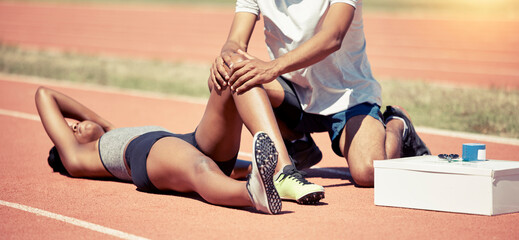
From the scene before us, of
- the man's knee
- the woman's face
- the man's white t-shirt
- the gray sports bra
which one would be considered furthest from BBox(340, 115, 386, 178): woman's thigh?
the woman's face

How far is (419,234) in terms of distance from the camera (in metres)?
3.88

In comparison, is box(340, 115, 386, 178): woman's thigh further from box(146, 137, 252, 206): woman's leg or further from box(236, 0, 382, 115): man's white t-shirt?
box(146, 137, 252, 206): woman's leg

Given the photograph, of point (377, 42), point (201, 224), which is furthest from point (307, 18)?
point (377, 42)

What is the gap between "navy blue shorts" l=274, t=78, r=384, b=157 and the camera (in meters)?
5.31

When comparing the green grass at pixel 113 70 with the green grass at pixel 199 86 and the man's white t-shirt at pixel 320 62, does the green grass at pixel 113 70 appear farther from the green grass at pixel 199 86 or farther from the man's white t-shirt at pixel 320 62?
the man's white t-shirt at pixel 320 62

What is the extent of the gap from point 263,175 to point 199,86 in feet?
24.8

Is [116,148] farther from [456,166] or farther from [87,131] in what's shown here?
[456,166]

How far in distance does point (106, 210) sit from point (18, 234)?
618 mm

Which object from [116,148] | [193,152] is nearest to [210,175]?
[193,152]

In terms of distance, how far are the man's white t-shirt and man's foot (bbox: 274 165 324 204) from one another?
109cm

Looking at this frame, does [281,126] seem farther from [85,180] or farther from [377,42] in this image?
[377,42]

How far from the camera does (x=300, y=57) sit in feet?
15.2

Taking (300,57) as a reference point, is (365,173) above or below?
below

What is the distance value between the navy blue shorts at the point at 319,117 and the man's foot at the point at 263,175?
132cm
